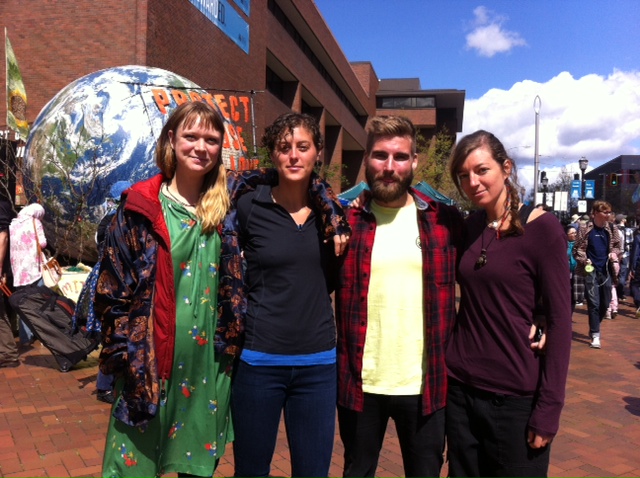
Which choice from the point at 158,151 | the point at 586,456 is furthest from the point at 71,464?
the point at 586,456

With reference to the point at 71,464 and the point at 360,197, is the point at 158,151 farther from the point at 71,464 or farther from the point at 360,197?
the point at 71,464

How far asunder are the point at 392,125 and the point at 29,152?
24.7 feet

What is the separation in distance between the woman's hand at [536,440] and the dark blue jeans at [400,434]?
15.0 inches

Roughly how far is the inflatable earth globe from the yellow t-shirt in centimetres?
573

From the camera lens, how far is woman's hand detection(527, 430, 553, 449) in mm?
2057

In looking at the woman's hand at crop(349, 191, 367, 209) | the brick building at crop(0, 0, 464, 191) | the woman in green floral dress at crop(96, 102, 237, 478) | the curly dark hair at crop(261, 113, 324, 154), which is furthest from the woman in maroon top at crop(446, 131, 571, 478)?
the brick building at crop(0, 0, 464, 191)

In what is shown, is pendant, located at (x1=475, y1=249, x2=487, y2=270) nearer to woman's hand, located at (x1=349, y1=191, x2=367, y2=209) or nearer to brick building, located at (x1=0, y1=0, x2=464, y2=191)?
woman's hand, located at (x1=349, y1=191, x2=367, y2=209)

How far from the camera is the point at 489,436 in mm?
2182

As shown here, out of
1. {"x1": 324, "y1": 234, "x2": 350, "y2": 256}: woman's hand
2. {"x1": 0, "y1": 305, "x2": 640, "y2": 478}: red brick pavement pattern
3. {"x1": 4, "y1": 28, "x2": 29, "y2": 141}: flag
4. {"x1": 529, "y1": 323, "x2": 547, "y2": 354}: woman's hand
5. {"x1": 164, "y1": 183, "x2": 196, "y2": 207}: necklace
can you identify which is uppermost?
{"x1": 4, "y1": 28, "x2": 29, "y2": 141}: flag

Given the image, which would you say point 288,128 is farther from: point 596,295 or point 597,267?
point 597,267

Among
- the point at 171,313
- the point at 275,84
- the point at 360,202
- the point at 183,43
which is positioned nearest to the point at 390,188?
the point at 360,202

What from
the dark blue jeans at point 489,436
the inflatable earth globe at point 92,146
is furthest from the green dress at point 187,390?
the inflatable earth globe at point 92,146

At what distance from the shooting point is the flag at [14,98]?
10.2 meters

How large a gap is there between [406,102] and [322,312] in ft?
170
